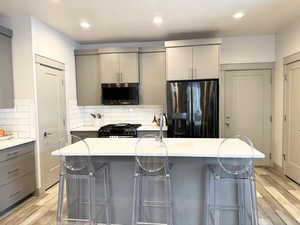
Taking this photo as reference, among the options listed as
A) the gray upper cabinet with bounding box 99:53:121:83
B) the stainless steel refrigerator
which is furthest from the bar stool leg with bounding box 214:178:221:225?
the gray upper cabinet with bounding box 99:53:121:83

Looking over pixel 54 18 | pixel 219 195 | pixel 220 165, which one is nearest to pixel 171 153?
pixel 220 165

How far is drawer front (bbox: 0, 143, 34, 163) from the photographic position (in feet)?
9.02

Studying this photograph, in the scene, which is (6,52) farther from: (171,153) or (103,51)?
(171,153)

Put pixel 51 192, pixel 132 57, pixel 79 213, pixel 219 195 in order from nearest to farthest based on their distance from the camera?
pixel 219 195, pixel 79 213, pixel 51 192, pixel 132 57

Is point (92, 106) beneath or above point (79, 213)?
above

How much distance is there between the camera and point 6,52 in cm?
314

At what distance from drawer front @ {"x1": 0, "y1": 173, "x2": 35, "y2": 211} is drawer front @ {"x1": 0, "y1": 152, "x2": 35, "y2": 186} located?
0.21ft

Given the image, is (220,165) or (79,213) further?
(79,213)

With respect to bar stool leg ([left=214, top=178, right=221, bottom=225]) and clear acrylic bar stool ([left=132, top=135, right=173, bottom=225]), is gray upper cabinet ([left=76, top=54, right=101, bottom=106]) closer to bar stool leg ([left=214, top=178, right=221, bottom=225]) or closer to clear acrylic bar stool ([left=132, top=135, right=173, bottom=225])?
clear acrylic bar stool ([left=132, top=135, right=173, bottom=225])

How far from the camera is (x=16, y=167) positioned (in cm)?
296

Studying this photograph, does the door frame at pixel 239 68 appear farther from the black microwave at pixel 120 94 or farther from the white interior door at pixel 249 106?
the black microwave at pixel 120 94

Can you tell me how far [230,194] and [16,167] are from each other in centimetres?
268

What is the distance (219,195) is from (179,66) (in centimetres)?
238

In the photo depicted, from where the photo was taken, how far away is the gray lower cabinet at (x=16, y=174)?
2.75 meters
